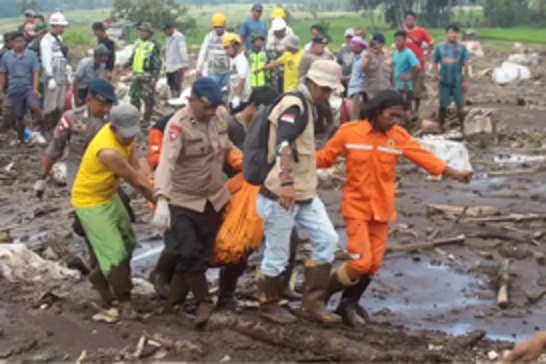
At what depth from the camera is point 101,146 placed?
253 inches

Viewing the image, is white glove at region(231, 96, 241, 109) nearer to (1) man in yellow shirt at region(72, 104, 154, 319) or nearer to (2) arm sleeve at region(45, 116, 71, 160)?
(2) arm sleeve at region(45, 116, 71, 160)

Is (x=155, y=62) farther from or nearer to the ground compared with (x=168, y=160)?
nearer to the ground

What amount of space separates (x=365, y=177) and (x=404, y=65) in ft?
27.5

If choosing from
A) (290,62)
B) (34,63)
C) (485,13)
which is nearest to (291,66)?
(290,62)

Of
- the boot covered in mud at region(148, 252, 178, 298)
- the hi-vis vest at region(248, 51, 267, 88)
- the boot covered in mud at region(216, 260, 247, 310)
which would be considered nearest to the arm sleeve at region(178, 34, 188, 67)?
the hi-vis vest at region(248, 51, 267, 88)

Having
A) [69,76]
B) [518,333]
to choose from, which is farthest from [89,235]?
[69,76]

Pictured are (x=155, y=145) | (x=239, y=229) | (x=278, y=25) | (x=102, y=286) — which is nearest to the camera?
(x=239, y=229)

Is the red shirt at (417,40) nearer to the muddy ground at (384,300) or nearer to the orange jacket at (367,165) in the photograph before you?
the muddy ground at (384,300)

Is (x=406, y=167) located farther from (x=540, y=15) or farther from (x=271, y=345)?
(x=540, y=15)

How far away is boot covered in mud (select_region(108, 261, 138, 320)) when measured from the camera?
6691 mm

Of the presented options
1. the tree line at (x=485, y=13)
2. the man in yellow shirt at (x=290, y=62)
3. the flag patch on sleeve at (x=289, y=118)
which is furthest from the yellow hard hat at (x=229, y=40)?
the tree line at (x=485, y=13)

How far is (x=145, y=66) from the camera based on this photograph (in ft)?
51.6

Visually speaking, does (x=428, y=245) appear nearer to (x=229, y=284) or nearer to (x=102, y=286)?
(x=229, y=284)

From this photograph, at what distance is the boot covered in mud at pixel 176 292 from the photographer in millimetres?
6598
